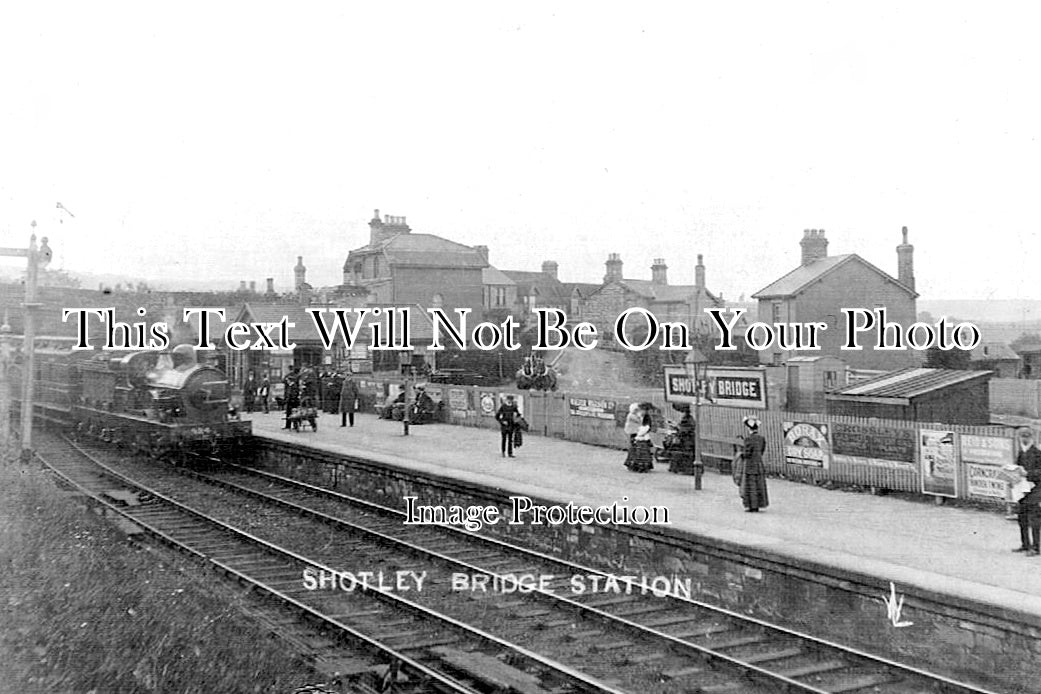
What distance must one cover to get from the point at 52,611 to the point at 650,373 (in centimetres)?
3407

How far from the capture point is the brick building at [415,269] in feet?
135

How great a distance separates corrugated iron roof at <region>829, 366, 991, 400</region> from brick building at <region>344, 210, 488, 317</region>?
24.4m

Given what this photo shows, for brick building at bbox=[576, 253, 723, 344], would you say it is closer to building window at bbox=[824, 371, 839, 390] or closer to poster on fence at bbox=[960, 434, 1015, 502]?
building window at bbox=[824, 371, 839, 390]

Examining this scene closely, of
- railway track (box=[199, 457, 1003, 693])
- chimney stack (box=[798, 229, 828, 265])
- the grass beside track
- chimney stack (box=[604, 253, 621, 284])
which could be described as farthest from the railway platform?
chimney stack (box=[604, 253, 621, 284])

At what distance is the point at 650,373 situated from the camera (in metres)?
40.9

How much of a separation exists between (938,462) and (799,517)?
2885mm

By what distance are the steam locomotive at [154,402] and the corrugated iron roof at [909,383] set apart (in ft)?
49.4

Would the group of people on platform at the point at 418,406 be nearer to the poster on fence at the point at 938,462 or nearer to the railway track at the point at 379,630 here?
the railway track at the point at 379,630

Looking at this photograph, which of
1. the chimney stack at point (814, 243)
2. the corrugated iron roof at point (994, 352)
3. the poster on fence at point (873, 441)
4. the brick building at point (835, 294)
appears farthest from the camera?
the corrugated iron roof at point (994, 352)

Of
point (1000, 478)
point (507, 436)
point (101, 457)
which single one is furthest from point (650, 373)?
point (1000, 478)

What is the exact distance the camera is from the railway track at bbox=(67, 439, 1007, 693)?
341 inches

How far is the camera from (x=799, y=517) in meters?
13.5

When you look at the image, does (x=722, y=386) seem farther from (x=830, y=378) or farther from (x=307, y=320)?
(x=307, y=320)

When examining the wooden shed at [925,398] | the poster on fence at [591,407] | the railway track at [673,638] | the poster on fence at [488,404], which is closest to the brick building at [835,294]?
the wooden shed at [925,398]
